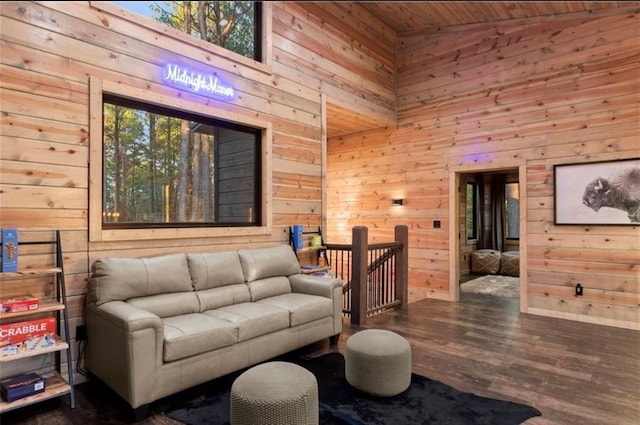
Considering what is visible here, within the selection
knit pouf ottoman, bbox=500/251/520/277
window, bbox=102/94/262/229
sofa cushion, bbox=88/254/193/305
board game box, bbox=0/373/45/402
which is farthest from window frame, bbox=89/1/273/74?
knit pouf ottoman, bbox=500/251/520/277

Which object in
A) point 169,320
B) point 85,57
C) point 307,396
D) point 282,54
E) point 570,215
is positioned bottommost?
point 307,396

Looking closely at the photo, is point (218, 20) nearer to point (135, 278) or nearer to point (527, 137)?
point (135, 278)

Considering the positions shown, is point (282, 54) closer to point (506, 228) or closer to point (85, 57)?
point (85, 57)

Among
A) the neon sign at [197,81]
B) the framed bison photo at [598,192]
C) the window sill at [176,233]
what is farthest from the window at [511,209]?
the neon sign at [197,81]

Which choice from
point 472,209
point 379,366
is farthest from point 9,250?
point 472,209

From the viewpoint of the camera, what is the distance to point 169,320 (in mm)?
2908

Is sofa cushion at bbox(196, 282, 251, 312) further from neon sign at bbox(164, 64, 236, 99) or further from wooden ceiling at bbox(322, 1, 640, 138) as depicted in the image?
wooden ceiling at bbox(322, 1, 640, 138)

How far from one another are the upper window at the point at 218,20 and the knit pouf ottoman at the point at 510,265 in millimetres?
6621

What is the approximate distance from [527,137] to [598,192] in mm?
1110

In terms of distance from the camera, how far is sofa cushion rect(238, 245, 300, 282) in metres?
3.78

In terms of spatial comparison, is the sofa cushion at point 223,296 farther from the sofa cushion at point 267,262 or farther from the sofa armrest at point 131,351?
the sofa armrest at point 131,351

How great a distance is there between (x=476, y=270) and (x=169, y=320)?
23.9ft

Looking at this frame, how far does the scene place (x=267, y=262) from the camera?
3928 mm

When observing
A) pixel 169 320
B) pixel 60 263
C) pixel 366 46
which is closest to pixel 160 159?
pixel 60 263
